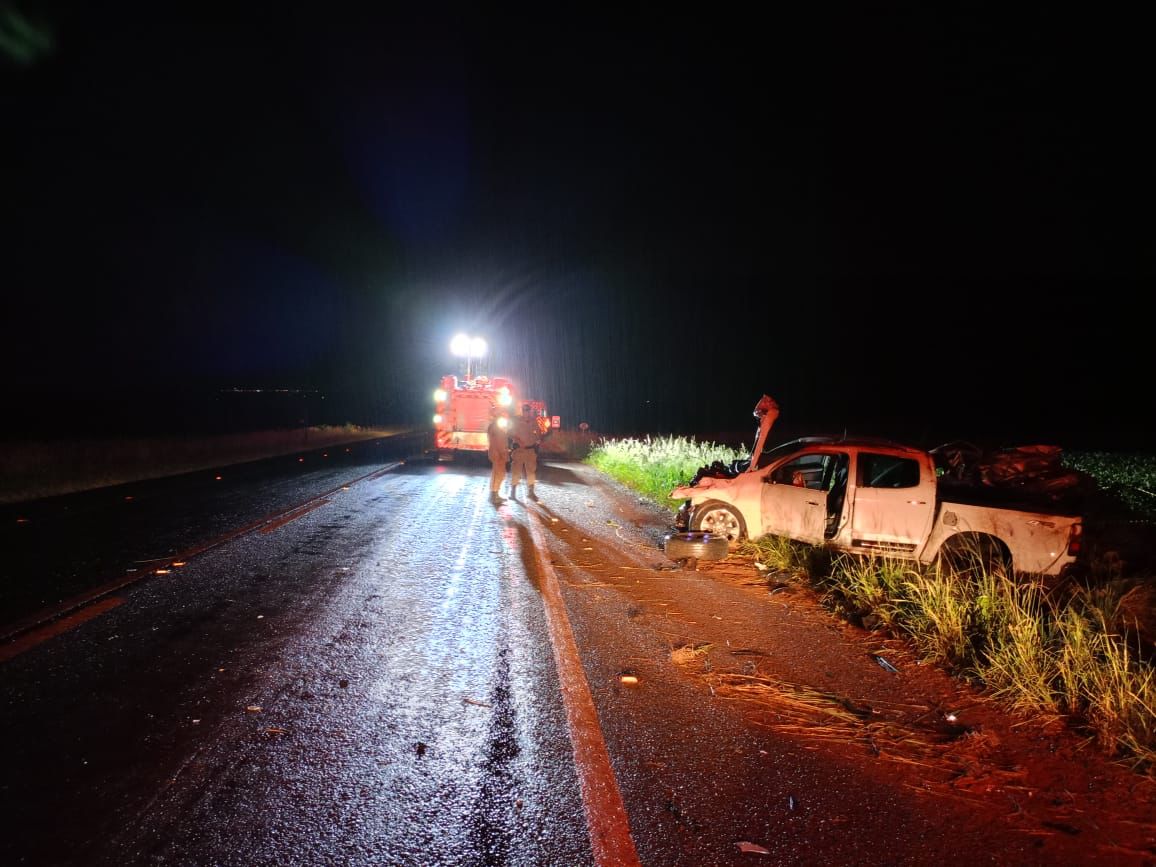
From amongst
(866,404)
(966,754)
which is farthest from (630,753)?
(866,404)

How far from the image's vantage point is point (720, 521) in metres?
8.69

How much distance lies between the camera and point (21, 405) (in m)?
38.9

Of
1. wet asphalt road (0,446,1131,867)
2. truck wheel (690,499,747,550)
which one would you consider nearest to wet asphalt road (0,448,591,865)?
wet asphalt road (0,446,1131,867)

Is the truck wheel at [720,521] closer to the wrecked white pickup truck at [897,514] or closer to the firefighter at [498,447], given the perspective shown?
the wrecked white pickup truck at [897,514]

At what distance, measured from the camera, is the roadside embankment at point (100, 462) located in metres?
14.4

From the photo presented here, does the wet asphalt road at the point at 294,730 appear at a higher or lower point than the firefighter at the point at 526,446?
lower

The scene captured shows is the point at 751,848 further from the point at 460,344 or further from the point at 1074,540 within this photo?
the point at 460,344

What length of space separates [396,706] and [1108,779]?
3848 millimetres

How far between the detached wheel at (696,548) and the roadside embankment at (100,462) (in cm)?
1248

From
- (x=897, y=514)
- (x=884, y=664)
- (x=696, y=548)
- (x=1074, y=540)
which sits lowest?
(x=884, y=664)

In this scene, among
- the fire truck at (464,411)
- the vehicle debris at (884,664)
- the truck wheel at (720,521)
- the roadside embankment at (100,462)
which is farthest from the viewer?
the fire truck at (464,411)

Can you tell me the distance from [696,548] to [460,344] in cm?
1626

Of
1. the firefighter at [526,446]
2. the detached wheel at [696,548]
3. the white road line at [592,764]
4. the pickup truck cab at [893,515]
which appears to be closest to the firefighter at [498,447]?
the firefighter at [526,446]

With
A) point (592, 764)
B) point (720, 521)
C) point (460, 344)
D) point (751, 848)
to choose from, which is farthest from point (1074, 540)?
point (460, 344)
